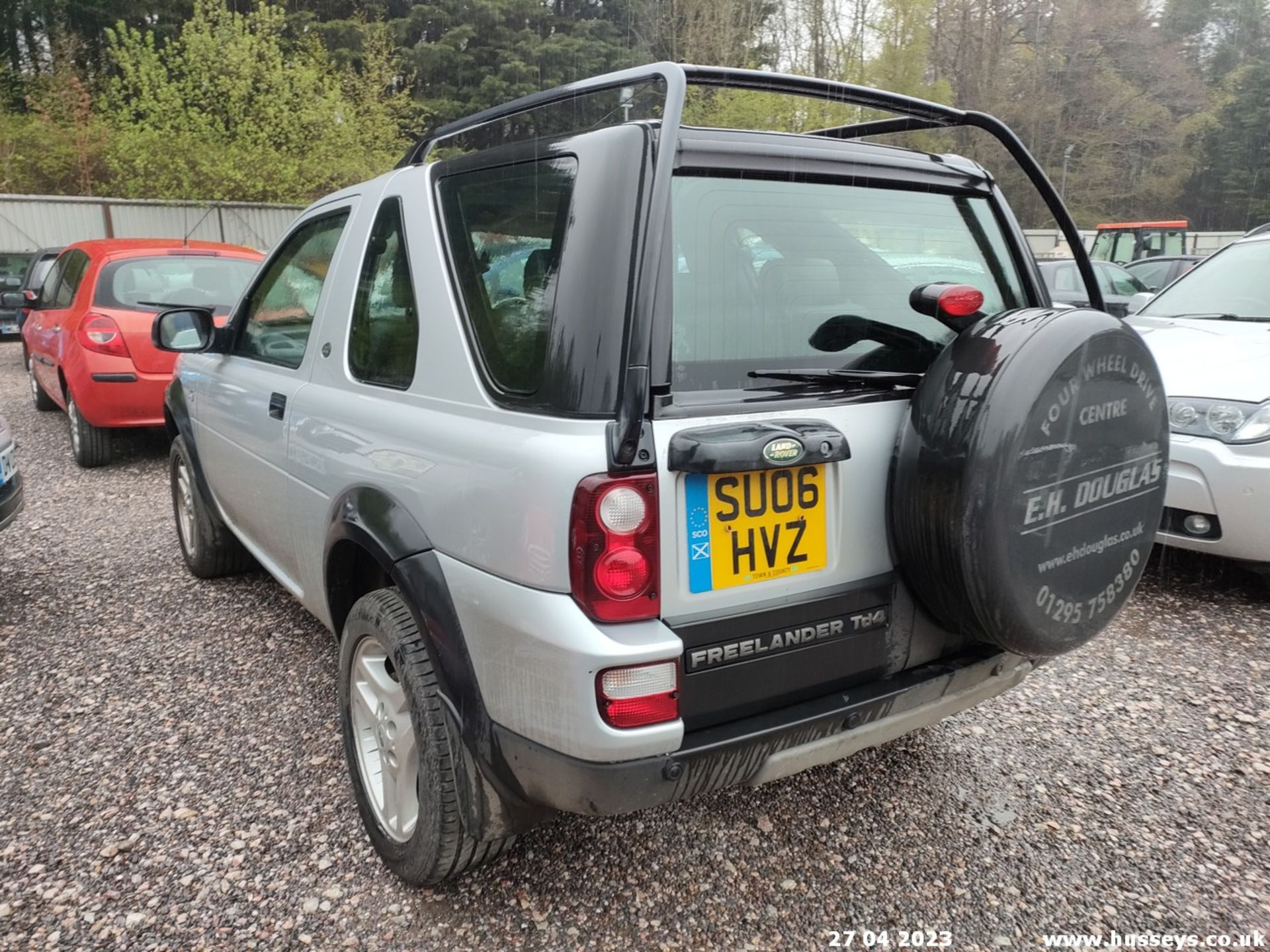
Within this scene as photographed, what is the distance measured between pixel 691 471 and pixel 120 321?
6146mm

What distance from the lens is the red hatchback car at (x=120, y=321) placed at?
21.1 ft

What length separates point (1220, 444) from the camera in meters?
3.87

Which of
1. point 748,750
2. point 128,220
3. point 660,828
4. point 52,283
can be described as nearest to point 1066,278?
point 660,828

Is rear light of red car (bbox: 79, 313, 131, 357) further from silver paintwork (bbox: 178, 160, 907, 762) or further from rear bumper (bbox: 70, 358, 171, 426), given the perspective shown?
silver paintwork (bbox: 178, 160, 907, 762)

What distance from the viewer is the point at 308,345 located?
2.89 m

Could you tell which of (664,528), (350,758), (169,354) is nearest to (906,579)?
(664,528)

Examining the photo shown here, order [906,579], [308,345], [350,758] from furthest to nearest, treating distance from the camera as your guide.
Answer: [308,345]
[350,758]
[906,579]

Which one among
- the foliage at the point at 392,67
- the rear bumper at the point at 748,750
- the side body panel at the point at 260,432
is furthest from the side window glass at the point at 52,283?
the rear bumper at the point at 748,750

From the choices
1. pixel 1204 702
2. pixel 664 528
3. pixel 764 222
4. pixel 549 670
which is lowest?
pixel 1204 702

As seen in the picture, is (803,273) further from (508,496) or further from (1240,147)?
(1240,147)

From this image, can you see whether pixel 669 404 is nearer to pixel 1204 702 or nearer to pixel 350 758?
pixel 350 758

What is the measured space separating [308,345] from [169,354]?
432 cm

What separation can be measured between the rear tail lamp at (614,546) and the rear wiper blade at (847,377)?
469 mm

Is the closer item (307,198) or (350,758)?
(350,758)
